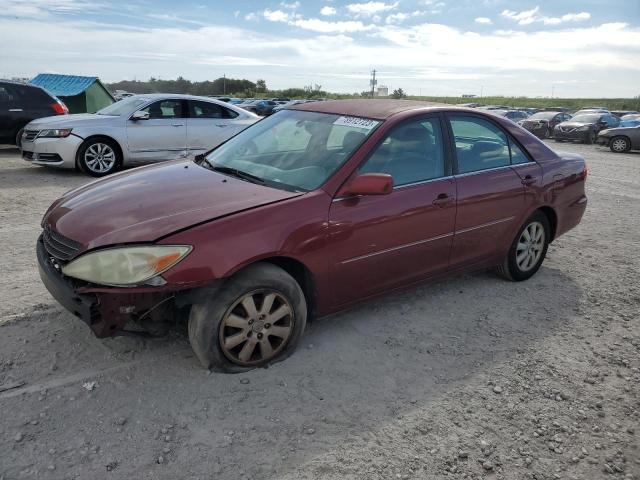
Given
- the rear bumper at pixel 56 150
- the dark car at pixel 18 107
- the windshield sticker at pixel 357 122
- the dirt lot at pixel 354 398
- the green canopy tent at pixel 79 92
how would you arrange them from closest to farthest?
the dirt lot at pixel 354 398 → the windshield sticker at pixel 357 122 → the rear bumper at pixel 56 150 → the dark car at pixel 18 107 → the green canopy tent at pixel 79 92

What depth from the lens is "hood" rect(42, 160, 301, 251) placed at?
293 centimetres

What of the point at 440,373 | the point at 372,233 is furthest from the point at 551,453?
the point at 372,233

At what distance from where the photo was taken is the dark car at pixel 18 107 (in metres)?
11.0

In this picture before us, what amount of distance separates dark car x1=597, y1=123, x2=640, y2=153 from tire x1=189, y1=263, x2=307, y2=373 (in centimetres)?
1928

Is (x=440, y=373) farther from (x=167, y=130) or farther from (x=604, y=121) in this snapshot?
(x=604, y=121)

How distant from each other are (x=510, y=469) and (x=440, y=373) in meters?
0.83

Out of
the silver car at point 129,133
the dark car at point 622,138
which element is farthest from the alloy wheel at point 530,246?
the dark car at point 622,138

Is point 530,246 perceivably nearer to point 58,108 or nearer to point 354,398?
point 354,398

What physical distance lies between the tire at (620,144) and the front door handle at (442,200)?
1802 centimetres

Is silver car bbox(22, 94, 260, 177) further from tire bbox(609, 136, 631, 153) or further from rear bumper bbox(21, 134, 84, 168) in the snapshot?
tire bbox(609, 136, 631, 153)

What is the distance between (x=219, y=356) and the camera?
10.0 feet

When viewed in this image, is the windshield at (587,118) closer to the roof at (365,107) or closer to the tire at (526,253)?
the tire at (526,253)

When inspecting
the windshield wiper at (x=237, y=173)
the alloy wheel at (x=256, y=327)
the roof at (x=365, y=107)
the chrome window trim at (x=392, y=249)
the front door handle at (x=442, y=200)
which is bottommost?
the alloy wheel at (x=256, y=327)

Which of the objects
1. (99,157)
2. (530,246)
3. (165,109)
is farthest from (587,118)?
(530,246)
